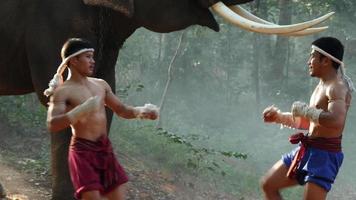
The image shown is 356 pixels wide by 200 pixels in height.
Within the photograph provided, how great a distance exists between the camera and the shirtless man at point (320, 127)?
4609 mm

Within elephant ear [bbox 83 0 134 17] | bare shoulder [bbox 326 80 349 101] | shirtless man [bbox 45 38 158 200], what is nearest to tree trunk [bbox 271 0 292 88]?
elephant ear [bbox 83 0 134 17]

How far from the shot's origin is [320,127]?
4.81 metres

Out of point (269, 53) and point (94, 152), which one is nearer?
point (94, 152)

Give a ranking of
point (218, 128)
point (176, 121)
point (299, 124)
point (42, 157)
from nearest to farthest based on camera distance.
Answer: point (299, 124), point (42, 157), point (176, 121), point (218, 128)

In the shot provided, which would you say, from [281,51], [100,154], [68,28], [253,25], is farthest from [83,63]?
[281,51]

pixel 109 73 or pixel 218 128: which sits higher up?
pixel 109 73

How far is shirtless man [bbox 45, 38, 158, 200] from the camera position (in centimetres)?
450

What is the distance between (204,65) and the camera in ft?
75.4

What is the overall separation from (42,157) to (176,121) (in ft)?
36.0

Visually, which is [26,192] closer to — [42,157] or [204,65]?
[42,157]

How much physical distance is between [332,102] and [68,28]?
2173 millimetres

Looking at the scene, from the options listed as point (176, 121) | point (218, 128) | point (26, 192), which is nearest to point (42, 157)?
point (26, 192)

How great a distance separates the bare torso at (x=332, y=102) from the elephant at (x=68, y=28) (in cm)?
81

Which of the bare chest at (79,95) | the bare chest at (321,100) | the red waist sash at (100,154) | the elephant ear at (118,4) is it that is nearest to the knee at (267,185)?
the bare chest at (321,100)
